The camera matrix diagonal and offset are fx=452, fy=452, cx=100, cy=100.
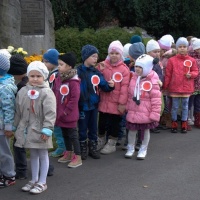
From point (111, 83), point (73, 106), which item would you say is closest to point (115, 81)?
point (111, 83)

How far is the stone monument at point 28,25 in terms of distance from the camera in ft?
31.7

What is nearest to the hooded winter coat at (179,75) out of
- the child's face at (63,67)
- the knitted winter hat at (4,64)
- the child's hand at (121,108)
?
the child's hand at (121,108)

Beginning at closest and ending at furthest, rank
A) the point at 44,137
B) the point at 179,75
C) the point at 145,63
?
the point at 44,137
the point at 145,63
the point at 179,75

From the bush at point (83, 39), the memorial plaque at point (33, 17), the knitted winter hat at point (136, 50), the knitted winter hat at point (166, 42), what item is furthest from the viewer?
the bush at point (83, 39)

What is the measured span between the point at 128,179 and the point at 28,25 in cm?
578

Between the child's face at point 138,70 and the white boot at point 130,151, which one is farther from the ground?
the child's face at point 138,70

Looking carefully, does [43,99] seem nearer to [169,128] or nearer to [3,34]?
[169,128]

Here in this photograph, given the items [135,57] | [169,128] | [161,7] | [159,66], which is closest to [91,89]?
[135,57]

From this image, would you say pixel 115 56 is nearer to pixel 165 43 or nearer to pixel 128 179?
pixel 128 179

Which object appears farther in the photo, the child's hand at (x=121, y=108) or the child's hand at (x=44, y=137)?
the child's hand at (x=121, y=108)

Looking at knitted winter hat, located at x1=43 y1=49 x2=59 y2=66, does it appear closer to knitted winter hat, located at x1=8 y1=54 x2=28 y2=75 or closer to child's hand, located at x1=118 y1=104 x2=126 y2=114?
knitted winter hat, located at x1=8 y1=54 x2=28 y2=75

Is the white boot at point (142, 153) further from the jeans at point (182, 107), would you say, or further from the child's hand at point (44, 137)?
the child's hand at point (44, 137)

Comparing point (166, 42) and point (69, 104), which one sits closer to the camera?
point (69, 104)

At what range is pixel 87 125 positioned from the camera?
20.3 feet
